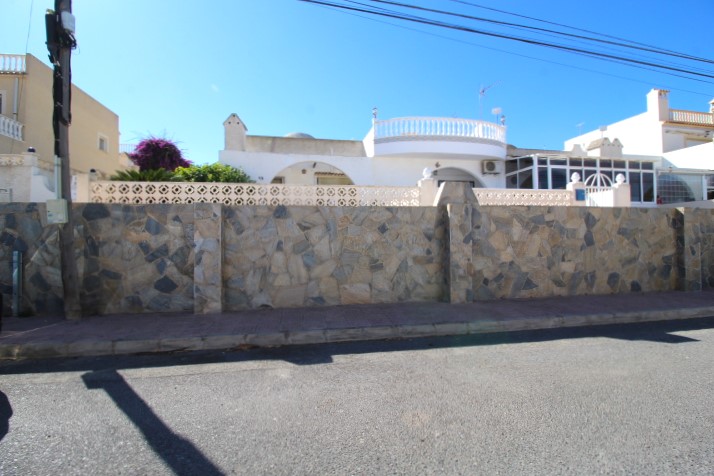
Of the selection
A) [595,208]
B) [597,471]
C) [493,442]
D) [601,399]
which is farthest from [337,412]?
[595,208]

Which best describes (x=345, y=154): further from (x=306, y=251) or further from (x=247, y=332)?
(x=247, y=332)

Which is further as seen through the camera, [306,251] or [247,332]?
[306,251]

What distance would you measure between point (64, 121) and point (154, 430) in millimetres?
5515

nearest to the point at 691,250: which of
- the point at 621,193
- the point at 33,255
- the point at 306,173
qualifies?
the point at 621,193

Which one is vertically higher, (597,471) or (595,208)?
(595,208)

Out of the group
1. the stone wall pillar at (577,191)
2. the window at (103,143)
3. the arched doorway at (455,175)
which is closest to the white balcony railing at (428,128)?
the arched doorway at (455,175)

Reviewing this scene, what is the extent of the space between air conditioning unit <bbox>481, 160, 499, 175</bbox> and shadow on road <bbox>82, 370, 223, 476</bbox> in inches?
619

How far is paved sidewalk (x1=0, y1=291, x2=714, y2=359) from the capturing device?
5.07m

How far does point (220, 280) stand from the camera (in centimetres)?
658

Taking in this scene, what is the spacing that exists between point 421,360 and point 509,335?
6.22 ft

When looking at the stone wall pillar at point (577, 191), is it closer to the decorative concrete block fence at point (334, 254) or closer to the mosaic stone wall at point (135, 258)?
the decorative concrete block fence at point (334, 254)

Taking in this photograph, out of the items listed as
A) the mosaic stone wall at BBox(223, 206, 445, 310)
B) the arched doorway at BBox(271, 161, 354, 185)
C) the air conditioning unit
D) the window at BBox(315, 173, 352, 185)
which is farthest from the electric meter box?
the air conditioning unit

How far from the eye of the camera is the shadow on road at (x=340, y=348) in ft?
15.0

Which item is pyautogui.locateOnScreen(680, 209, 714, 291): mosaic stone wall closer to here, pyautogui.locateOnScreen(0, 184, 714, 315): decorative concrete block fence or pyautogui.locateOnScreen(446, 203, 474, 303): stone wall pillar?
pyautogui.locateOnScreen(0, 184, 714, 315): decorative concrete block fence
